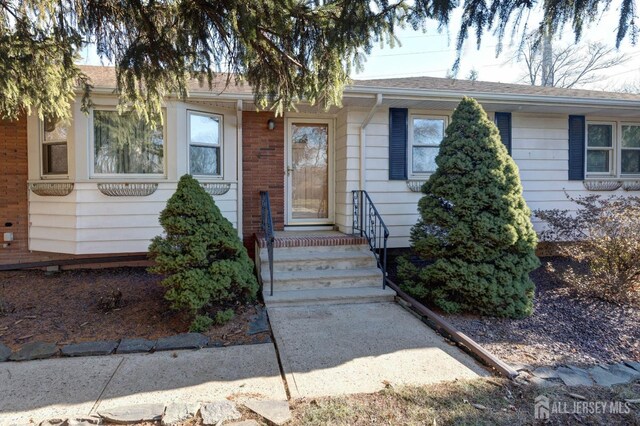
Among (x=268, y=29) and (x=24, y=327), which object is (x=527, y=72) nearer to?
(x=268, y=29)

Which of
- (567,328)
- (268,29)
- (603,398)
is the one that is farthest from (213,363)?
(567,328)

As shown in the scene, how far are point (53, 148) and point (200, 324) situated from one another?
A: 13.6 feet

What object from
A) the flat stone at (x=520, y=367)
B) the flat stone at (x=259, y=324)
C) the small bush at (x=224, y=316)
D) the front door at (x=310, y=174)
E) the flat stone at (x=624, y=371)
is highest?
the front door at (x=310, y=174)

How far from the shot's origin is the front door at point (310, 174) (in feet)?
22.3

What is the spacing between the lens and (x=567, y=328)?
411 cm

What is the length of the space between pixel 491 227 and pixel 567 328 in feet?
4.43

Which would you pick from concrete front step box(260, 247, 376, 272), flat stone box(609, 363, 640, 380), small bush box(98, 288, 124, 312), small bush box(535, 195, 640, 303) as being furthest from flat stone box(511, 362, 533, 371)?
small bush box(98, 288, 124, 312)

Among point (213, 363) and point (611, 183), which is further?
point (611, 183)

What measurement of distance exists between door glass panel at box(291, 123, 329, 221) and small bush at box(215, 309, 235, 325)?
296cm

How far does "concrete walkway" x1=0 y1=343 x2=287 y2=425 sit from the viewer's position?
101 inches

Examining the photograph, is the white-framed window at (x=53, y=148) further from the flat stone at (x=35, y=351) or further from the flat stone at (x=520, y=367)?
the flat stone at (x=520, y=367)

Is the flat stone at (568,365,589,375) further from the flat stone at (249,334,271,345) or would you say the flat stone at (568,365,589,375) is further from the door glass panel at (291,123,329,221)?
the door glass panel at (291,123,329,221)

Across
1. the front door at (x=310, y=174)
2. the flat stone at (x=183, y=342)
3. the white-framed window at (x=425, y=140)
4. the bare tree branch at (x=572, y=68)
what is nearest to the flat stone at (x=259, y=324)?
the flat stone at (x=183, y=342)

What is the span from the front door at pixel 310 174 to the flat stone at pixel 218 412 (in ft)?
14.4
